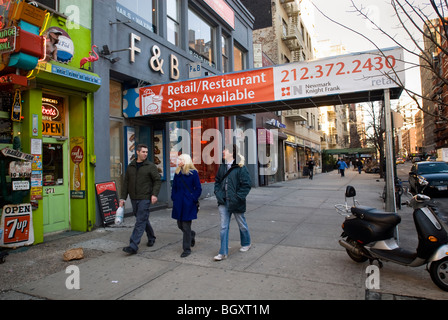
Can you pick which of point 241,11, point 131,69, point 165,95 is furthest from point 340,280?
point 241,11

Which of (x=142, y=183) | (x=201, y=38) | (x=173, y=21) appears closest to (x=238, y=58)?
(x=201, y=38)

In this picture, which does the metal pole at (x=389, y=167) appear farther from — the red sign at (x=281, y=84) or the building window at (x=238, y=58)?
the building window at (x=238, y=58)

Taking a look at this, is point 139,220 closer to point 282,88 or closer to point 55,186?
point 55,186

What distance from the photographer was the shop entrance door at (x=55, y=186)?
22.6 feet

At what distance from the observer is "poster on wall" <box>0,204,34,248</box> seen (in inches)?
215

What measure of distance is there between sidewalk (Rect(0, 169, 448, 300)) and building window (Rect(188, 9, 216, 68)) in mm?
8483

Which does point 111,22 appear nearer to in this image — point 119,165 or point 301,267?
point 119,165

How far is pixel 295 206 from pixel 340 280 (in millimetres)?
6588

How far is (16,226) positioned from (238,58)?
1411 centimetres

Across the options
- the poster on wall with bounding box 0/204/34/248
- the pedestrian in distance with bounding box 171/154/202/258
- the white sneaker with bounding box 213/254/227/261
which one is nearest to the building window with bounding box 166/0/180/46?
the pedestrian in distance with bounding box 171/154/202/258

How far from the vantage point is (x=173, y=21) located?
11.4 meters

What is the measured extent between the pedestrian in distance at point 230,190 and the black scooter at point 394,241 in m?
1.68

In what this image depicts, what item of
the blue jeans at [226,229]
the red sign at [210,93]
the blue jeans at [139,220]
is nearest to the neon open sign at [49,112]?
the red sign at [210,93]
